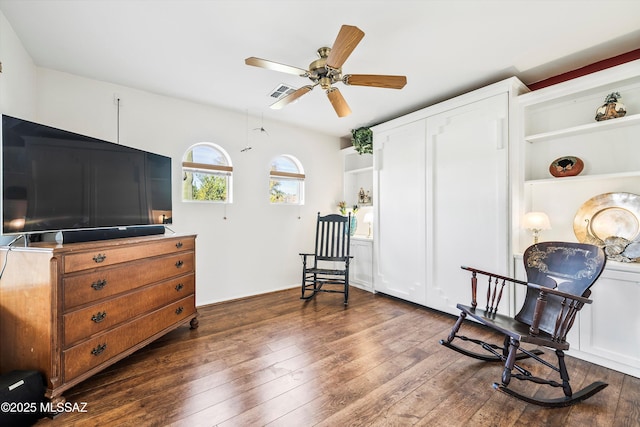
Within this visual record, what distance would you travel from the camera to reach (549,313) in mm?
1989

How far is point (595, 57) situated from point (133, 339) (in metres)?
4.55

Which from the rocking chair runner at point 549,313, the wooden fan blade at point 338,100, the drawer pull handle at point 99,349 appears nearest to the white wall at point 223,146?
the drawer pull handle at point 99,349

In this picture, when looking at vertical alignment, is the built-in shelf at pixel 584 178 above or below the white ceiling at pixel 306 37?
below

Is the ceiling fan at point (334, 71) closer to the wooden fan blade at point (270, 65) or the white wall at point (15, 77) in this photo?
the wooden fan blade at point (270, 65)

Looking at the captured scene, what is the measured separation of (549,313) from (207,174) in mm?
3791

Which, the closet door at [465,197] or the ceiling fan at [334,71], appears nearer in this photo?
the ceiling fan at [334,71]

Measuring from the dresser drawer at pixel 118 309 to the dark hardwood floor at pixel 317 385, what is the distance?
398 mm

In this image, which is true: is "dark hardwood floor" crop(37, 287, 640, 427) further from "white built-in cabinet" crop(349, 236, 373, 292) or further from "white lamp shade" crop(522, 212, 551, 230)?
"white built-in cabinet" crop(349, 236, 373, 292)

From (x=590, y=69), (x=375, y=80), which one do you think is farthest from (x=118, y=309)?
(x=590, y=69)

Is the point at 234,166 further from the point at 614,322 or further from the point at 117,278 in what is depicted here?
the point at 614,322

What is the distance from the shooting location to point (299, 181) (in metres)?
4.43

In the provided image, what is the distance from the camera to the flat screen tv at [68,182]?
162cm

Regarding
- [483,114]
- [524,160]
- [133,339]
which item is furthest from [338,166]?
[133,339]

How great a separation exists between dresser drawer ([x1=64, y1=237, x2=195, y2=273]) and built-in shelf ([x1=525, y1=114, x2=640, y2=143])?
11.7 feet
